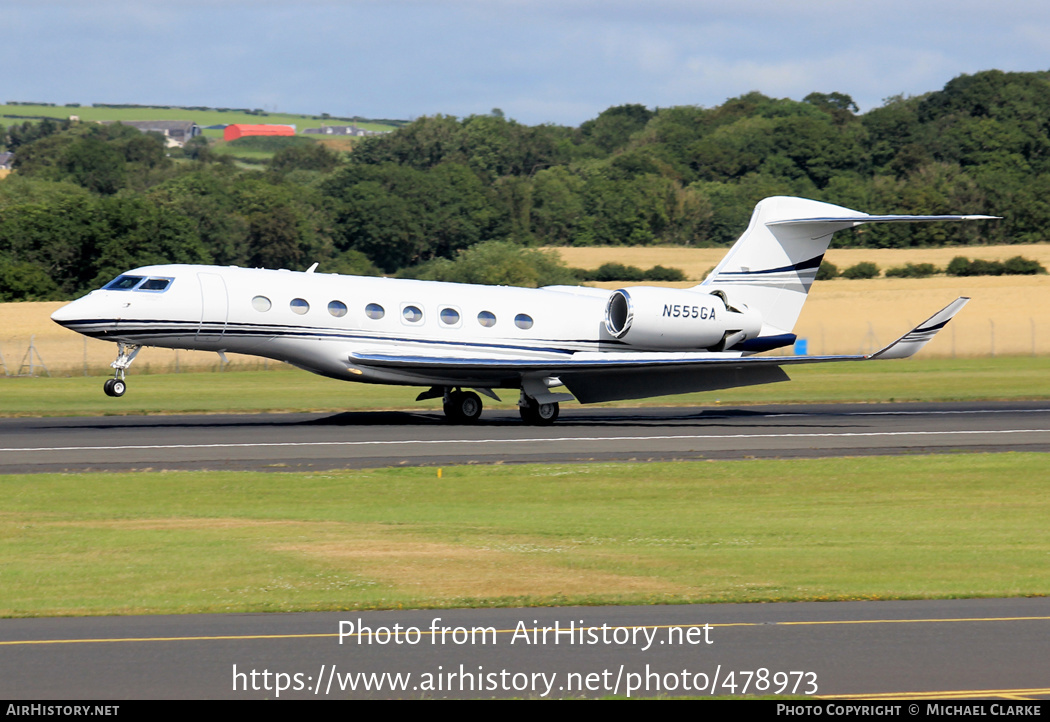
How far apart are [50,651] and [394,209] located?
4010 inches

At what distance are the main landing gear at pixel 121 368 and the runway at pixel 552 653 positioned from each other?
53.6 feet

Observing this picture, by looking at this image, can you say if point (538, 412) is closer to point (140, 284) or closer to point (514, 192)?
point (140, 284)

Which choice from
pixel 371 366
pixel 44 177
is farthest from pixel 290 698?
pixel 44 177

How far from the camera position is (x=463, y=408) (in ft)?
103

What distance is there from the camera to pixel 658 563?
45.3 ft

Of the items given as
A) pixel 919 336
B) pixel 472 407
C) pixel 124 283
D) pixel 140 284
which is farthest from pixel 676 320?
pixel 124 283

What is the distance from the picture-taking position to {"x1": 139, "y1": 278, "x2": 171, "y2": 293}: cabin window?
27.7 metres

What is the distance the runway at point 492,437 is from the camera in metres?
23.8

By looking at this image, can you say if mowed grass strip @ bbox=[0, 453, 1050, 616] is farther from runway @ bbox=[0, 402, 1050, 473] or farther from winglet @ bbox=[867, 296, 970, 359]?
winglet @ bbox=[867, 296, 970, 359]

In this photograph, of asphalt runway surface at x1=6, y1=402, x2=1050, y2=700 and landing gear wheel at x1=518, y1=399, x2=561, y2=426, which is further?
landing gear wheel at x1=518, y1=399, x2=561, y2=426

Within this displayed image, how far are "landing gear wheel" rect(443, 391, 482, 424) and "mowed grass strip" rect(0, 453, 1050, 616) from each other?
8.96m

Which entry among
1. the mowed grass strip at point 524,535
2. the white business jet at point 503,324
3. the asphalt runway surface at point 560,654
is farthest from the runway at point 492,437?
the asphalt runway surface at point 560,654

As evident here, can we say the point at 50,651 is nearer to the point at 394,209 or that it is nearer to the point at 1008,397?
the point at 1008,397

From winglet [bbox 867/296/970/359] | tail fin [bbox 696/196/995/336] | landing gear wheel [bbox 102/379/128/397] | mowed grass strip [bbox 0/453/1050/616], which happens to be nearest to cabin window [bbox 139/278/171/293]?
landing gear wheel [bbox 102/379/128/397]
